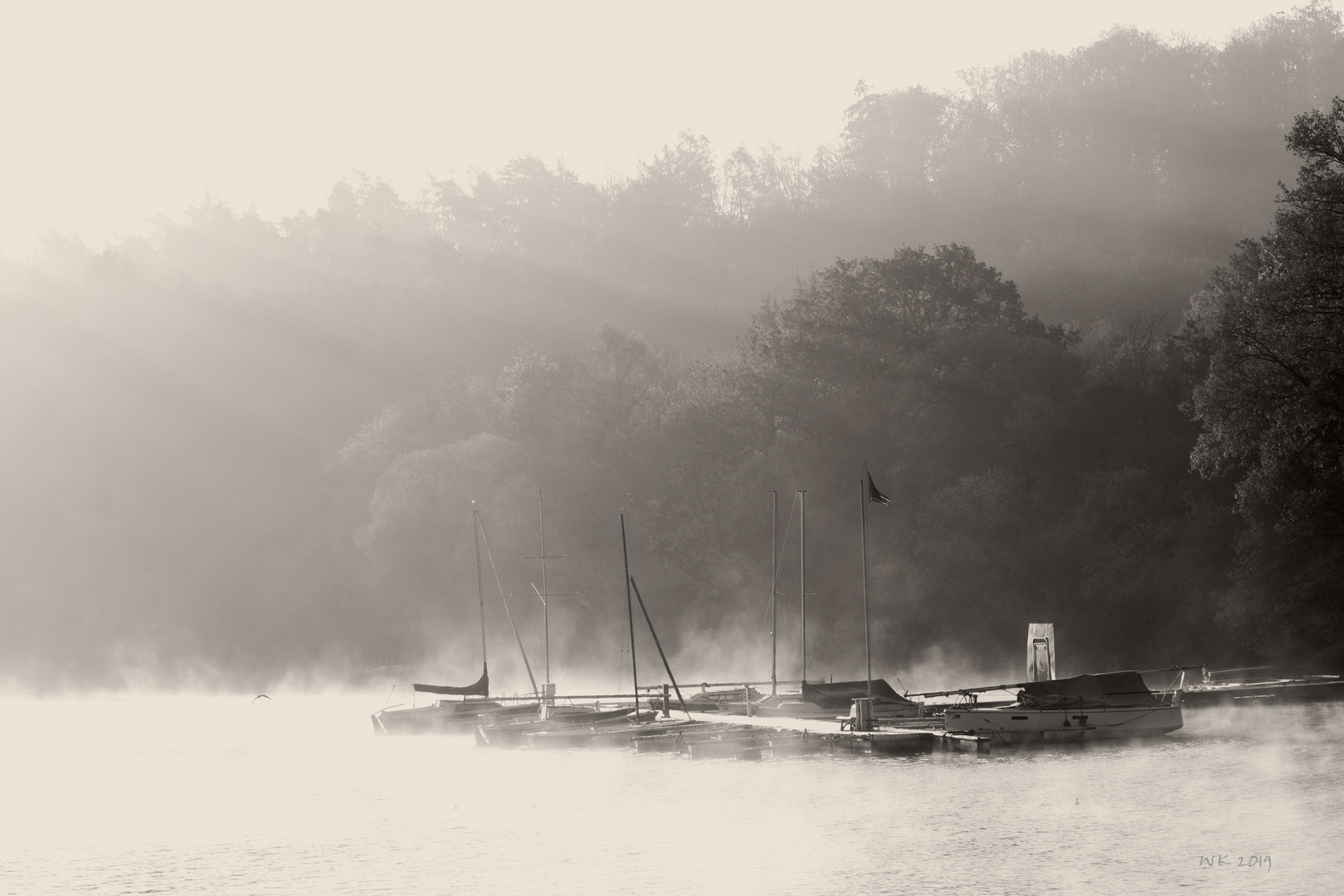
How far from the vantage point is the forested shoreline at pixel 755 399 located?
278ft

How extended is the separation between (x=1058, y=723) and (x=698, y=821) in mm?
19628

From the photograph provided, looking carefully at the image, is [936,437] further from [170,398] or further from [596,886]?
[170,398]

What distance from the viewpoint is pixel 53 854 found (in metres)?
46.2

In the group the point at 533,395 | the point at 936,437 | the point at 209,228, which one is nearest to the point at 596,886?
the point at 936,437

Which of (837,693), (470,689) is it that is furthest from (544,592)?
(837,693)

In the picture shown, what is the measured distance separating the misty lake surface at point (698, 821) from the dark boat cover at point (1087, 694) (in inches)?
75.3

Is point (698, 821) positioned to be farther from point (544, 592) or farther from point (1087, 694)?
point (544, 592)

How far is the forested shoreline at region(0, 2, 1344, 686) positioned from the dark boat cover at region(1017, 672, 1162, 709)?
12319 mm

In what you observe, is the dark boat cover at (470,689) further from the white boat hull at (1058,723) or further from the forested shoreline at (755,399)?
the white boat hull at (1058,723)

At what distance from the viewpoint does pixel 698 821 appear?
45750mm

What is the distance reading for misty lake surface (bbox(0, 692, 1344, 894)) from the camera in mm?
37625

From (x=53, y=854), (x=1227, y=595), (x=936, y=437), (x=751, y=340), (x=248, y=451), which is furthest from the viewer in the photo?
(x=248, y=451)

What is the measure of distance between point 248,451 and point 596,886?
4176 inches

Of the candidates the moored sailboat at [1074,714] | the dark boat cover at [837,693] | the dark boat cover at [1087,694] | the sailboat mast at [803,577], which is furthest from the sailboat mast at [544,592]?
the dark boat cover at [1087,694]
